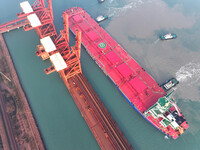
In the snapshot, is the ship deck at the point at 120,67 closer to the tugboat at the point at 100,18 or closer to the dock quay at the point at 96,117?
the tugboat at the point at 100,18

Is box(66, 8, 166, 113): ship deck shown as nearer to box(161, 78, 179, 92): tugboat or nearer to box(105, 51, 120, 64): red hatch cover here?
box(105, 51, 120, 64): red hatch cover

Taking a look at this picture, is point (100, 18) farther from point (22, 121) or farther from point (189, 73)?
point (22, 121)

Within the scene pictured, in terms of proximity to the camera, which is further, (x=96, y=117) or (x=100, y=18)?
(x=100, y=18)

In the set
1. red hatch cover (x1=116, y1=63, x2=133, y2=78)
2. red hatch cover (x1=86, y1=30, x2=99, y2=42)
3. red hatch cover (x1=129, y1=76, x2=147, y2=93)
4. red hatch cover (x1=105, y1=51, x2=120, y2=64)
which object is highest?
red hatch cover (x1=86, y1=30, x2=99, y2=42)

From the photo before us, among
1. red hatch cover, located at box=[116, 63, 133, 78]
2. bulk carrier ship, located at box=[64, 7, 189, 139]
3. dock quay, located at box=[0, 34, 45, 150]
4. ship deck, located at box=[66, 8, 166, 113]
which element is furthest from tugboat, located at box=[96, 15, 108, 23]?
dock quay, located at box=[0, 34, 45, 150]

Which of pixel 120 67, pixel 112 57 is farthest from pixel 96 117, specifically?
pixel 112 57

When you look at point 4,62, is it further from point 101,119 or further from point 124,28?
point 124,28
